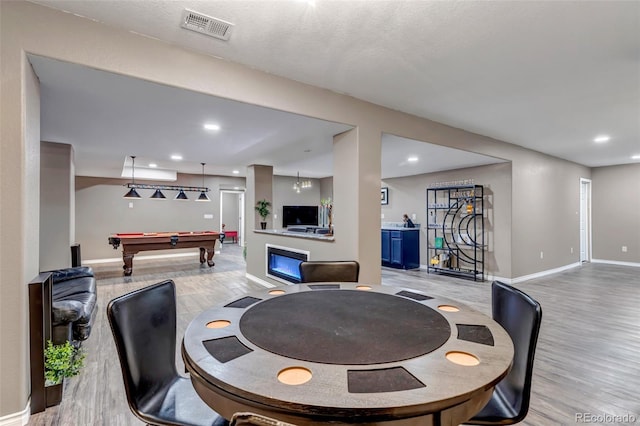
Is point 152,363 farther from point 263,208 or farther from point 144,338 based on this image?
point 263,208

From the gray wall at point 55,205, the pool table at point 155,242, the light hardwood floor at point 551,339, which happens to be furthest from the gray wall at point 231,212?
the gray wall at point 55,205

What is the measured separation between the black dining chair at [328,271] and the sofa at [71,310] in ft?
6.15

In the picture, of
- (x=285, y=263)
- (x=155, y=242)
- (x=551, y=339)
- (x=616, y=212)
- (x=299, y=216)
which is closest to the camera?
(x=551, y=339)

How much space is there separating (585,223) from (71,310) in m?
10.5

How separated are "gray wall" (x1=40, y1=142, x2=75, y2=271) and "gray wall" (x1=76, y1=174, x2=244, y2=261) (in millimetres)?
3976

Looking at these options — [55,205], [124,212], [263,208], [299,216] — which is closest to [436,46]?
[263,208]

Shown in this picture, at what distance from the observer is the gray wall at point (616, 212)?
7.17 meters

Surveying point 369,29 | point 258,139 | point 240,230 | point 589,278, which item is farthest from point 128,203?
point 589,278

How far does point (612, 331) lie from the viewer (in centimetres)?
330

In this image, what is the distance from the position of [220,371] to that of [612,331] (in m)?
4.29

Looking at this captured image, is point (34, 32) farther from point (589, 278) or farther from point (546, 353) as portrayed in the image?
point (589, 278)

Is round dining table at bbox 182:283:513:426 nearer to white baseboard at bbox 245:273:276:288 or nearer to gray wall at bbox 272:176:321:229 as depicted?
white baseboard at bbox 245:273:276:288

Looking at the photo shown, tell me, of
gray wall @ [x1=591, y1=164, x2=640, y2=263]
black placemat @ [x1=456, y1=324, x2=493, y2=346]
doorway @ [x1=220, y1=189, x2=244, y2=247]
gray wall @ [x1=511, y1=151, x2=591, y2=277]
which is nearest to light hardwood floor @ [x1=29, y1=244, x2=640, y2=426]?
gray wall @ [x1=511, y1=151, x2=591, y2=277]

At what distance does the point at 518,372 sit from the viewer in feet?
4.47
